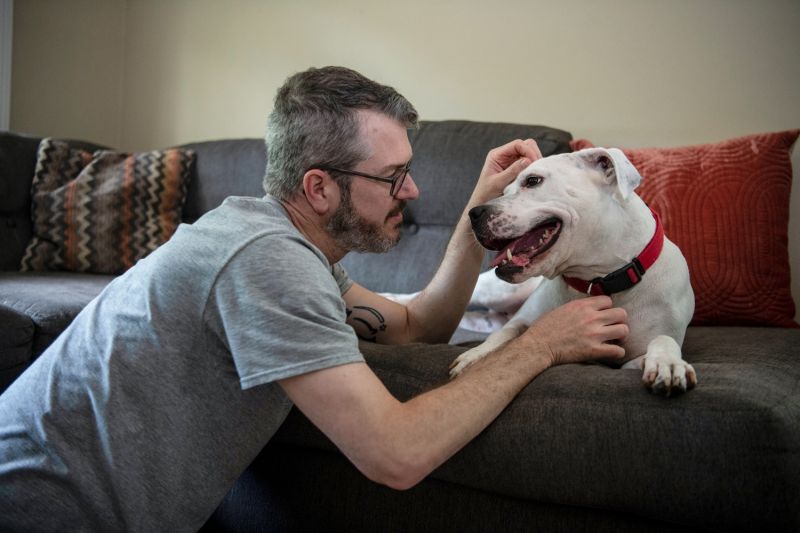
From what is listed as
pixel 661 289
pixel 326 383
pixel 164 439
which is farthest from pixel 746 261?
pixel 164 439

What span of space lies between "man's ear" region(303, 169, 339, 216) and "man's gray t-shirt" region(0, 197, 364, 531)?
208 mm

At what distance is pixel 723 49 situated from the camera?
233 cm

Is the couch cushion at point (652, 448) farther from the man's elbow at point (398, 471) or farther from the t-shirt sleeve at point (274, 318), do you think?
the t-shirt sleeve at point (274, 318)

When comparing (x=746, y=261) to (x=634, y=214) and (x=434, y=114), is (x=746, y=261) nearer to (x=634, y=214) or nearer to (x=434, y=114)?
(x=634, y=214)

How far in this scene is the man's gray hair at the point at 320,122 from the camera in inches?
52.7

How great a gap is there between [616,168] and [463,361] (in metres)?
0.49

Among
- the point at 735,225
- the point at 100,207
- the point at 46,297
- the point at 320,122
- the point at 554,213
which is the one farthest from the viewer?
the point at 100,207

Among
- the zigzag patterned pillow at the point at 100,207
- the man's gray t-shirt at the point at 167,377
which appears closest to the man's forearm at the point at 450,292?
the man's gray t-shirt at the point at 167,377

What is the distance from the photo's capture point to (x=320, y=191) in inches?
53.8

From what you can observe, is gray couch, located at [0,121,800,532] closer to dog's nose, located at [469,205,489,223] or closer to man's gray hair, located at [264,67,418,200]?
dog's nose, located at [469,205,489,223]

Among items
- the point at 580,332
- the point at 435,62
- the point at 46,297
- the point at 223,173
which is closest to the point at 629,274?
the point at 580,332

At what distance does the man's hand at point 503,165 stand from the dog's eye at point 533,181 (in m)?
0.08

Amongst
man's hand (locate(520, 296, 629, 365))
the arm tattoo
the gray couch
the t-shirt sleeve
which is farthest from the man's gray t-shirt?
the arm tattoo

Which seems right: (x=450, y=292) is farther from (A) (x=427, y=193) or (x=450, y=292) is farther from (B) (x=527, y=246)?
(A) (x=427, y=193)
